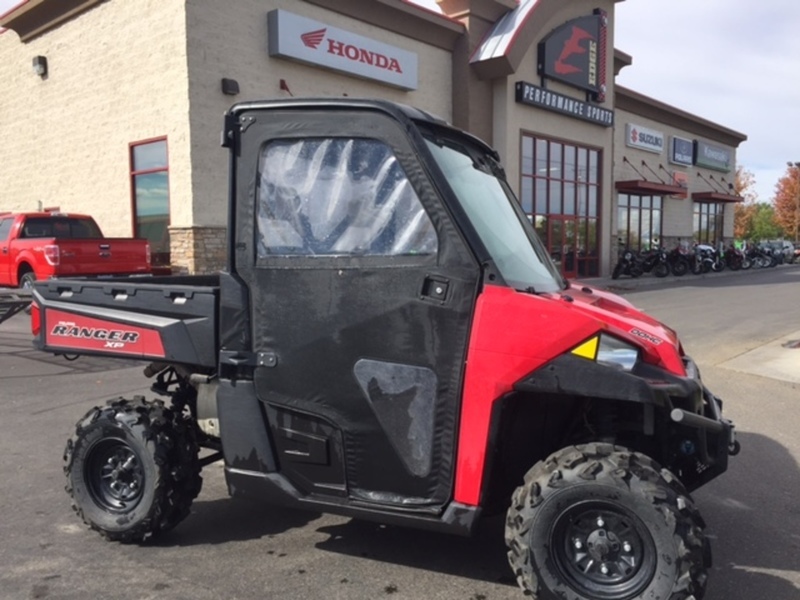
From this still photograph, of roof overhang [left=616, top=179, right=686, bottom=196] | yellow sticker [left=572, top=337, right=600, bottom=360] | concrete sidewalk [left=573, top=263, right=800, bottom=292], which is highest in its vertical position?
roof overhang [left=616, top=179, right=686, bottom=196]

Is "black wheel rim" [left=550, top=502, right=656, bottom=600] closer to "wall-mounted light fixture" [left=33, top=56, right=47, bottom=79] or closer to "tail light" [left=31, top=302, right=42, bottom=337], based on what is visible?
"tail light" [left=31, top=302, right=42, bottom=337]

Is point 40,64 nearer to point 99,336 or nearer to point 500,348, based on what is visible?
point 99,336

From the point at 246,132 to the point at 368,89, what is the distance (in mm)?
15970

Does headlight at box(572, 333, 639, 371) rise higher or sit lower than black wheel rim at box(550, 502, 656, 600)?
higher

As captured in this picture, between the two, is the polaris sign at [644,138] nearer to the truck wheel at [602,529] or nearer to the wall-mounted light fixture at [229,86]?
the wall-mounted light fixture at [229,86]

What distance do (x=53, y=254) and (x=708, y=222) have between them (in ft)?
115

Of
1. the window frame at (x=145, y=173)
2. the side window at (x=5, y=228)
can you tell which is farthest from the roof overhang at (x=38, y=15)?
the side window at (x=5, y=228)

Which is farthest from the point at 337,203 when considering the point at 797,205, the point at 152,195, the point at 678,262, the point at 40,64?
the point at 797,205

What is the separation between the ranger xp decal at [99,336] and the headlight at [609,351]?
7.29 ft

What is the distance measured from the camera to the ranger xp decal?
12.5 feet

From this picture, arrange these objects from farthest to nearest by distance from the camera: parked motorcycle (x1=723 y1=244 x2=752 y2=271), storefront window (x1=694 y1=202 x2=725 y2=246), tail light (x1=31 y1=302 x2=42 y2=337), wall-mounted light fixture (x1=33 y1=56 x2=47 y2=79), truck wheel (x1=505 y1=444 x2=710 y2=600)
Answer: storefront window (x1=694 y1=202 x2=725 y2=246) → parked motorcycle (x1=723 y1=244 x2=752 y2=271) → wall-mounted light fixture (x1=33 y1=56 x2=47 y2=79) → tail light (x1=31 y1=302 x2=42 y2=337) → truck wheel (x1=505 y1=444 x2=710 y2=600)

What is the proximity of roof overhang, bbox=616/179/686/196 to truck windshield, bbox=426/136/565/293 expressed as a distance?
86.2 feet

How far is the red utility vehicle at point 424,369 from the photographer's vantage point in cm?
297

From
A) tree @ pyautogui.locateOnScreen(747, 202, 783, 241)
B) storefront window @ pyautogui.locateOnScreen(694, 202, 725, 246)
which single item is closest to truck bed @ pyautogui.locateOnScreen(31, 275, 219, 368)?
storefront window @ pyautogui.locateOnScreen(694, 202, 725, 246)
